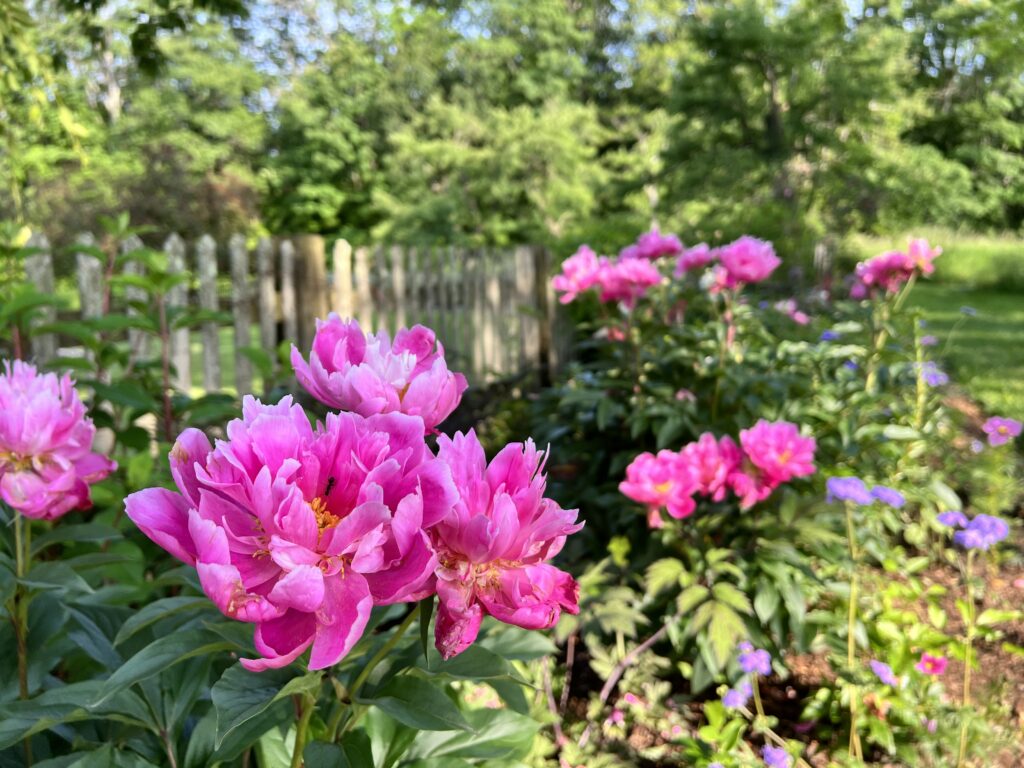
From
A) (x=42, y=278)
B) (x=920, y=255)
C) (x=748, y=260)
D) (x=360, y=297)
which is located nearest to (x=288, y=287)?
(x=360, y=297)

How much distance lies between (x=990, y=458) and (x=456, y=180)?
54.4 feet

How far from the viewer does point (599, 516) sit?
8.58 feet

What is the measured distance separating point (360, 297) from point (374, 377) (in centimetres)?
389

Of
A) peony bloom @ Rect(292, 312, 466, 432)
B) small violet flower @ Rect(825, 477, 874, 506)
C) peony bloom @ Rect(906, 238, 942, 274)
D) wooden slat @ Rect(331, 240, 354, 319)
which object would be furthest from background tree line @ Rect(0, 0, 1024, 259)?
peony bloom @ Rect(292, 312, 466, 432)

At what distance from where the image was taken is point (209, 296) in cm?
369

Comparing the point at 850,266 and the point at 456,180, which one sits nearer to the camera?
the point at 850,266

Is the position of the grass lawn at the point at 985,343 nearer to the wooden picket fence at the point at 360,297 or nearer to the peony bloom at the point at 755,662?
the peony bloom at the point at 755,662

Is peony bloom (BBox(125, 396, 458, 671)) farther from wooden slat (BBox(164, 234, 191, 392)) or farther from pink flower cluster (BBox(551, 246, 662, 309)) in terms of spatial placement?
wooden slat (BBox(164, 234, 191, 392))

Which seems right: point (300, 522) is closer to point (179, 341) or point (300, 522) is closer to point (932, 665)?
point (932, 665)

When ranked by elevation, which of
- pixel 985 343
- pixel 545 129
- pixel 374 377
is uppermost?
pixel 545 129

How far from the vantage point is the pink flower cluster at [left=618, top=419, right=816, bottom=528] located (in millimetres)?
1836

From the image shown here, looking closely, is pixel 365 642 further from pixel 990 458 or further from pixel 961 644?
pixel 990 458

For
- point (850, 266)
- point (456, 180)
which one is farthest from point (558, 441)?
point (456, 180)

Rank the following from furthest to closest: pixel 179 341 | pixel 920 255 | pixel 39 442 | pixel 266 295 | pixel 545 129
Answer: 1. pixel 545 129
2. pixel 266 295
3. pixel 179 341
4. pixel 920 255
5. pixel 39 442
